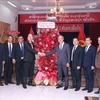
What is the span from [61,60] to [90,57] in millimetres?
756

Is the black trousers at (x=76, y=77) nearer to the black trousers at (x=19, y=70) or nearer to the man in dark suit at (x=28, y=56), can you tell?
the man in dark suit at (x=28, y=56)

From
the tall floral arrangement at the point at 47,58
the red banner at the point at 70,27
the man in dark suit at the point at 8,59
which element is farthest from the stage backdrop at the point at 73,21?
the man in dark suit at the point at 8,59


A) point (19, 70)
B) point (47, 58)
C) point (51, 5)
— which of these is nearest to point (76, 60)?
point (47, 58)

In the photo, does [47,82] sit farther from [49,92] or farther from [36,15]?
[36,15]

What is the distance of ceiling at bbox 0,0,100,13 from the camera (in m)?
8.04

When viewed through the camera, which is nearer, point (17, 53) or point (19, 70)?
point (17, 53)

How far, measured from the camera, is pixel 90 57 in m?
4.69

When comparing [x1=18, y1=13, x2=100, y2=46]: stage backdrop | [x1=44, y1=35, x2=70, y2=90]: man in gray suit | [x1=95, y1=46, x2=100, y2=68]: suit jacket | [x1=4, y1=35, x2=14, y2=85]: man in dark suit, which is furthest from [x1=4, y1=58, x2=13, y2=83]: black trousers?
[x1=18, y1=13, x2=100, y2=46]: stage backdrop

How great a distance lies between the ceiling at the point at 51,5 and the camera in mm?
8039

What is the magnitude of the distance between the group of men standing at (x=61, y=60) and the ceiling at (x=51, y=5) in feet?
10.2

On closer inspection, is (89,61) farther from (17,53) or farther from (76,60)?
(17,53)

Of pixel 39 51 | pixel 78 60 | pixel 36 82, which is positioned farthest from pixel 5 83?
pixel 78 60

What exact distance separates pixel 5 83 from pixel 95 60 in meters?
2.62

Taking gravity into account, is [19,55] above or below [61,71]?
above
